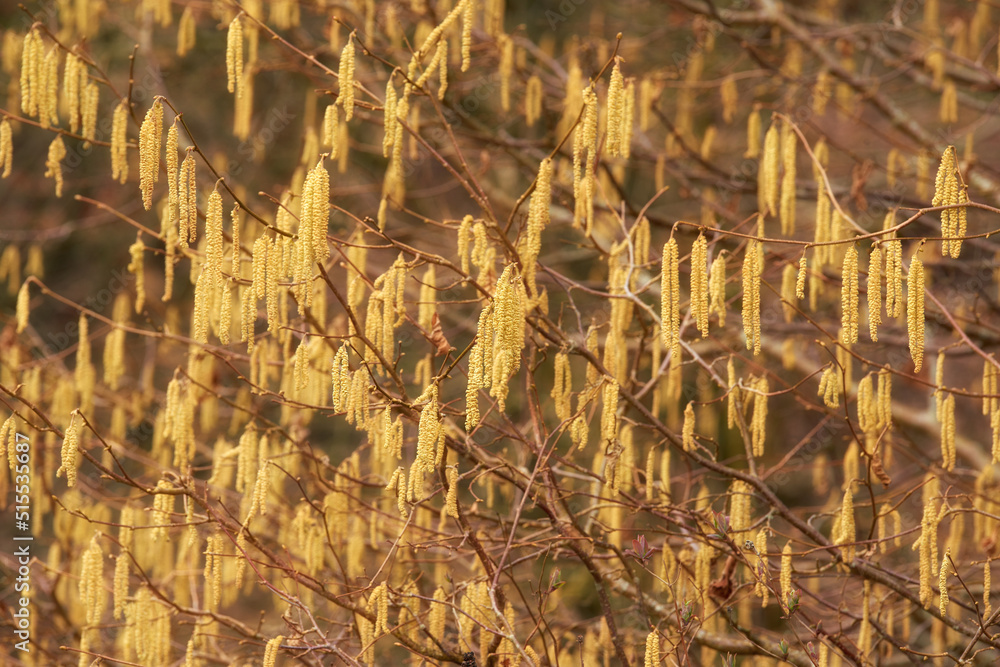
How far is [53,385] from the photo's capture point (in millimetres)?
4172

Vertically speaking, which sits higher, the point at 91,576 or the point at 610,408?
the point at 610,408

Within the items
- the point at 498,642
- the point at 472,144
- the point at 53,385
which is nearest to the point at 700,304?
the point at 498,642

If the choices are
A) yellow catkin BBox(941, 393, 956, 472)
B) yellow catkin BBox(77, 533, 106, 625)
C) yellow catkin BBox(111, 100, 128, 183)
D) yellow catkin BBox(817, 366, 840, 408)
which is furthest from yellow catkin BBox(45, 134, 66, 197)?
yellow catkin BBox(941, 393, 956, 472)

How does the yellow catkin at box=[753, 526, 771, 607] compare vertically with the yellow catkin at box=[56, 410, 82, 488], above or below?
below

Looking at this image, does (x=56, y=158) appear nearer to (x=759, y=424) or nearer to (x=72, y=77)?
(x=72, y=77)

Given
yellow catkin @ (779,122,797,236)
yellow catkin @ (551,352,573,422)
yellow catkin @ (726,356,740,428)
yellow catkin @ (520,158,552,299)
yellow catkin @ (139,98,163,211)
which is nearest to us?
yellow catkin @ (139,98,163,211)

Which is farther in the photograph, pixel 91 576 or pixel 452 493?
pixel 91 576

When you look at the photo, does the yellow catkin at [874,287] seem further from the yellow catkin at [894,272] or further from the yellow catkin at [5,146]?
the yellow catkin at [5,146]

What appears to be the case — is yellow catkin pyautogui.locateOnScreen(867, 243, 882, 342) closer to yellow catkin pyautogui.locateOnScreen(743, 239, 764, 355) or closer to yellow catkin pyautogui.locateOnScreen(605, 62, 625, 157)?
yellow catkin pyautogui.locateOnScreen(743, 239, 764, 355)

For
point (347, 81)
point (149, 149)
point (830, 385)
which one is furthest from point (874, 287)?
point (149, 149)

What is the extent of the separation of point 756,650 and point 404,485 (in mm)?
1563

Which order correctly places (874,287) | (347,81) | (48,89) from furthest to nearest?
(48,89)
(347,81)
(874,287)

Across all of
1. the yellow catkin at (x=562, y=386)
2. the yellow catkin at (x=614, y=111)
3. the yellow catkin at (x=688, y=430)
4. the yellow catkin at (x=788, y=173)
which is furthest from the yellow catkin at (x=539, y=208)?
the yellow catkin at (x=788, y=173)

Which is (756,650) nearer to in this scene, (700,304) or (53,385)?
(700,304)
